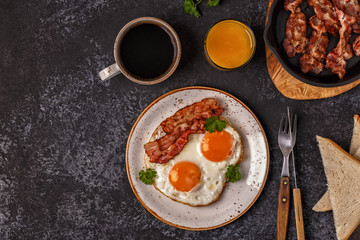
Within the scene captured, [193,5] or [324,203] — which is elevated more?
[193,5]

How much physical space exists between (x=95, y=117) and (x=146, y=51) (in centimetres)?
58

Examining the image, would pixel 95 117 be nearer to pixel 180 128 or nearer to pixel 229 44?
pixel 180 128

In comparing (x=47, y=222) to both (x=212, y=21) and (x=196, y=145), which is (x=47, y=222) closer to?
(x=196, y=145)

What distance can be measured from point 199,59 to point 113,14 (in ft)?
2.13

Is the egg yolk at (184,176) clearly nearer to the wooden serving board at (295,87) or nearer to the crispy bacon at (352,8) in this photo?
the wooden serving board at (295,87)

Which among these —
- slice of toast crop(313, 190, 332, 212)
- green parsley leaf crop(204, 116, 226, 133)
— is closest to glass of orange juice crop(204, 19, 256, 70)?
green parsley leaf crop(204, 116, 226, 133)

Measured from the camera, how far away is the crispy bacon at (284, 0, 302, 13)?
2161 millimetres

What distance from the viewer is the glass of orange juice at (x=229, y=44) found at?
7.22 ft

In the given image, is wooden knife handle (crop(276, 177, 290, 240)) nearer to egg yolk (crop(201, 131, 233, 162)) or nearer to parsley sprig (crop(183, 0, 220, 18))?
egg yolk (crop(201, 131, 233, 162))

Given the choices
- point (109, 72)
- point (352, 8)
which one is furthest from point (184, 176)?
point (352, 8)

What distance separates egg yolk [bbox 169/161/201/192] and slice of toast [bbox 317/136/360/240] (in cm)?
87

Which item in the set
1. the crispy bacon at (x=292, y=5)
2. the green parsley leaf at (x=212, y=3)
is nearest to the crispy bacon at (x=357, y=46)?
the crispy bacon at (x=292, y=5)

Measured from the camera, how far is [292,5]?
2164 millimetres

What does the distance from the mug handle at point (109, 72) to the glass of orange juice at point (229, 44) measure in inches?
22.6
